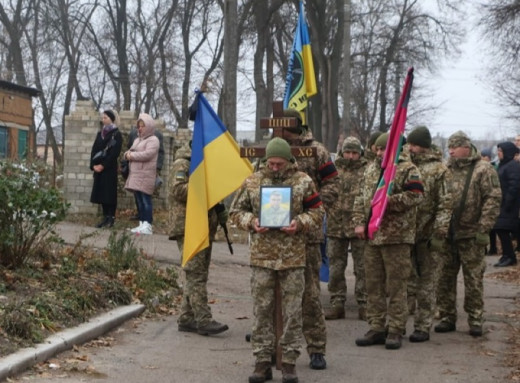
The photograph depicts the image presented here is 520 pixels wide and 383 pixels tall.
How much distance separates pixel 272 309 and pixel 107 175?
30.2 feet

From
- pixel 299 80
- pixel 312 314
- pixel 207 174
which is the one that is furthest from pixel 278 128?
pixel 299 80

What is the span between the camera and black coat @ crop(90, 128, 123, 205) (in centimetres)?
1633

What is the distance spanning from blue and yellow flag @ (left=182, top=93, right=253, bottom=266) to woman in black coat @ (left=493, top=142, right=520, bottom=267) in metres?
8.20

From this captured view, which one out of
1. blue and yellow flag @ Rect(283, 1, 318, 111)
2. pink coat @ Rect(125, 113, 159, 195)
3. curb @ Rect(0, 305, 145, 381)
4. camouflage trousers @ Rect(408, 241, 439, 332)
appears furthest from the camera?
pink coat @ Rect(125, 113, 159, 195)

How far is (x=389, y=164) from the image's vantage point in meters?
9.03

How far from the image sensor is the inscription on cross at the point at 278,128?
835 cm

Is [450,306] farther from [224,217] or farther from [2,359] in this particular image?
[2,359]

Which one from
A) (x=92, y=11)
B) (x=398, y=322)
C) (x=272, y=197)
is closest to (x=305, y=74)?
(x=398, y=322)

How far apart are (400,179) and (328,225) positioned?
1.88 metres

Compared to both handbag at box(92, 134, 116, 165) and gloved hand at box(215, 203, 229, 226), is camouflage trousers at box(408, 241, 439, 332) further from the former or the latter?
handbag at box(92, 134, 116, 165)

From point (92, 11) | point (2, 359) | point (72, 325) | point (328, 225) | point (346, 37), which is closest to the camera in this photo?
point (2, 359)

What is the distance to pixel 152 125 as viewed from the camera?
50.5 feet

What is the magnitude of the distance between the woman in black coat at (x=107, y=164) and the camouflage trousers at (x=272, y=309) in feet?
29.5

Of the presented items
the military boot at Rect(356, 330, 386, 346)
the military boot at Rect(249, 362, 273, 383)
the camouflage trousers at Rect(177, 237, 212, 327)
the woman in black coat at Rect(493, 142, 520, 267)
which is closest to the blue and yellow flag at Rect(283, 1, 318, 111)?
the camouflage trousers at Rect(177, 237, 212, 327)
